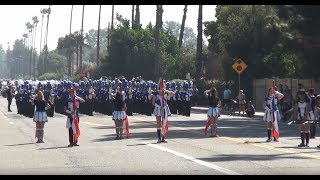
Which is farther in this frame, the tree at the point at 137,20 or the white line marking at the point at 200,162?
the tree at the point at 137,20

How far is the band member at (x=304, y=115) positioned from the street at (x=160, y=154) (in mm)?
441

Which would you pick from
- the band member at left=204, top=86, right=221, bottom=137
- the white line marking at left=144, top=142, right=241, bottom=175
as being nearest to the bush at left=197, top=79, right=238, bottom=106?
→ the band member at left=204, top=86, right=221, bottom=137

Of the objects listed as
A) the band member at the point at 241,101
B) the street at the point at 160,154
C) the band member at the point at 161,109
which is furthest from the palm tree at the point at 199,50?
the band member at the point at 161,109

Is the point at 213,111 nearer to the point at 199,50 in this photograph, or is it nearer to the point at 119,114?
the point at 119,114

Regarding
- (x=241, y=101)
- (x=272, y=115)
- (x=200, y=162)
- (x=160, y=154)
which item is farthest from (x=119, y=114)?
(x=241, y=101)

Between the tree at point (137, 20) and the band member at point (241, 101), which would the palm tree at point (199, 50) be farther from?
the tree at point (137, 20)

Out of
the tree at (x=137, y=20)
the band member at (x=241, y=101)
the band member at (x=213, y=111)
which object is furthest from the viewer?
the tree at (x=137, y=20)

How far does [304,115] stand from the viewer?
23109 mm

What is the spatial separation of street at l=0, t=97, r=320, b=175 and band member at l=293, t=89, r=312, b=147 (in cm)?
44

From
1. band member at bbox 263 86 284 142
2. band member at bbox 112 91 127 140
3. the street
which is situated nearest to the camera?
the street

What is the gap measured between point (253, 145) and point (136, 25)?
5751 centimetres

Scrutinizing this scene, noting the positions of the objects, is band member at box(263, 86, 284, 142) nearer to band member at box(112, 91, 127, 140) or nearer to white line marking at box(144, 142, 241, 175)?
white line marking at box(144, 142, 241, 175)

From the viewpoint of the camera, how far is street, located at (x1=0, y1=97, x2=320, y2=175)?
1661cm

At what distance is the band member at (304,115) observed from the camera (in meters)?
22.7
